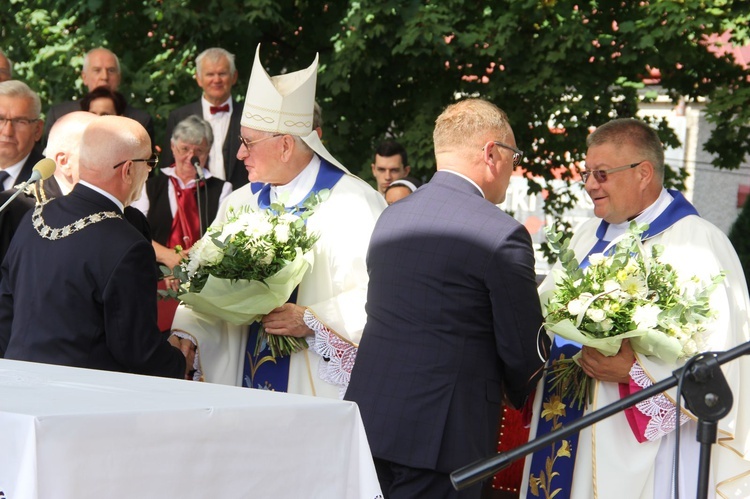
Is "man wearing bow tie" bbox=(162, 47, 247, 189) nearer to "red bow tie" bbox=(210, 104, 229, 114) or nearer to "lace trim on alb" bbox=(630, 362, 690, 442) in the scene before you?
"red bow tie" bbox=(210, 104, 229, 114)

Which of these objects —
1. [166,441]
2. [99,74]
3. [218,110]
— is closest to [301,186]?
[166,441]

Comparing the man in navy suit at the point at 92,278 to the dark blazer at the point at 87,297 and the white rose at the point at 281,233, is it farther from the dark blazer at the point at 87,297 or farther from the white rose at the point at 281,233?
the white rose at the point at 281,233

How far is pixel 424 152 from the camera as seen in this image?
906 centimetres

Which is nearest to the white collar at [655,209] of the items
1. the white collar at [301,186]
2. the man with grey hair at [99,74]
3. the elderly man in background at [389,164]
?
the white collar at [301,186]

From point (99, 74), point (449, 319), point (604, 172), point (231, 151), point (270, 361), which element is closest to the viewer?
point (449, 319)

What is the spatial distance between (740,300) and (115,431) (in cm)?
283

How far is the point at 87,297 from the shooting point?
392 cm

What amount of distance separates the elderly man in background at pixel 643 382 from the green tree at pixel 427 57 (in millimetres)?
3985

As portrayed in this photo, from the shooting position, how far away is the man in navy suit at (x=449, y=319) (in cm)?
388

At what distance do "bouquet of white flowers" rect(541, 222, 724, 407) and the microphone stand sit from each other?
1376 mm

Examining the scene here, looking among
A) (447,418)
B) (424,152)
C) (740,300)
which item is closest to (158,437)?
(447,418)

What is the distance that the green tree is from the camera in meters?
8.73

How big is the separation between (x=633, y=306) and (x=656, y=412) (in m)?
0.47

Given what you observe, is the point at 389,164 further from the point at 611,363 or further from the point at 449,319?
the point at 449,319
